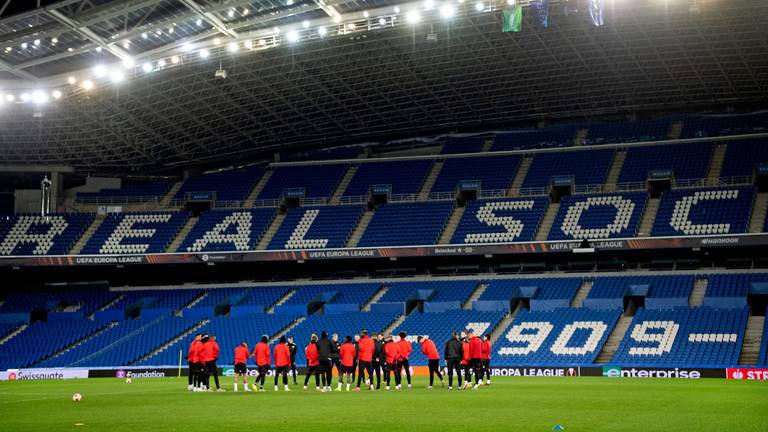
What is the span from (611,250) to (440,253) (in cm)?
984

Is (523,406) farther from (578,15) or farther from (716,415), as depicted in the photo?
(578,15)

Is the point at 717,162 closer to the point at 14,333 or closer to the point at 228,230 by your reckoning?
the point at 228,230

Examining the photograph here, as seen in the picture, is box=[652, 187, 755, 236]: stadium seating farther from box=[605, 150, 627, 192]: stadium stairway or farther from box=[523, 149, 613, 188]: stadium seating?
box=[523, 149, 613, 188]: stadium seating

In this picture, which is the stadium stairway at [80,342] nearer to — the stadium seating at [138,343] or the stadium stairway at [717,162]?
the stadium seating at [138,343]

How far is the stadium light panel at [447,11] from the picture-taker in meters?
38.1

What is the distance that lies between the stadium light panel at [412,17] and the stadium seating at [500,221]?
18.8 metres

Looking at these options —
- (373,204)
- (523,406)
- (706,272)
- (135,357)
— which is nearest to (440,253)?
(373,204)

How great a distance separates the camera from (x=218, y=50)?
42969 mm

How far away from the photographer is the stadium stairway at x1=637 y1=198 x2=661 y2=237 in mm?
51969

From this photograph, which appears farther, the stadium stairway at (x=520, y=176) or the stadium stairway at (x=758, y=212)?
the stadium stairway at (x=520, y=176)

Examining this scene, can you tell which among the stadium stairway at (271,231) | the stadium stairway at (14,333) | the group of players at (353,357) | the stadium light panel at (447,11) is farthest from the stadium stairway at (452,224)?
the stadium stairway at (14,333)

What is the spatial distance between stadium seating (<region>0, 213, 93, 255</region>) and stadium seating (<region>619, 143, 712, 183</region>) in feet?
118

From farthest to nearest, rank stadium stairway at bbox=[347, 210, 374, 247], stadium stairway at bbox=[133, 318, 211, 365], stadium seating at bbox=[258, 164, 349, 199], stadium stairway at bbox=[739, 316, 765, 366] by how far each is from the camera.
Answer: stadium seating at bbox=[258, 164, 349, 199] < stadium stairway at bbox=[347, 210, 374, 247] < stadium stairway at bbox=[133, 318, 211, 365] < stadium stairway at bbox=[739, 316, 765, 366]

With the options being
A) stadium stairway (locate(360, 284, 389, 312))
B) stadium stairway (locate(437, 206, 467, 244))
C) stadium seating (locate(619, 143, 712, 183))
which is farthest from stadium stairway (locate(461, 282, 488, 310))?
stadium seating (locate(619, 143, 712, 183))
